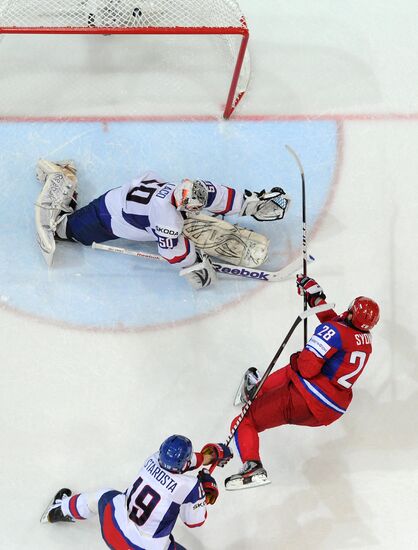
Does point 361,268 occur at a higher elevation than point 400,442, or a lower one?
higher

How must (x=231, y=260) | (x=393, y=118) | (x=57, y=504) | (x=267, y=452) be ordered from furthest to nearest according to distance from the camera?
(x=393, y=118) < (x=231, y=260) < (x=267, y=452) < (x=57, y=504)

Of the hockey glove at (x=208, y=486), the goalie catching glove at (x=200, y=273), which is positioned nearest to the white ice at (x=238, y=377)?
the goalie catching glove at (x=200, y=273)

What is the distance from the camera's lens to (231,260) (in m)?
4.76

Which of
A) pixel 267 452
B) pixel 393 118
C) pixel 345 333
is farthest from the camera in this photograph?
pixel 393 118

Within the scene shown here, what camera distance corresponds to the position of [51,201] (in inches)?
186

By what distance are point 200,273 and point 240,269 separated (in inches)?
10.8

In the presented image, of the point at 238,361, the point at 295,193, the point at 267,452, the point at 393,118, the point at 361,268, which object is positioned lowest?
the point at 267,452

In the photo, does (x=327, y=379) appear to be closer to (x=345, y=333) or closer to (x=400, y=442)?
(x=345, y=333)

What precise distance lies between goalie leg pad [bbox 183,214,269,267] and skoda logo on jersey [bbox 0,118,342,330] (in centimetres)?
8

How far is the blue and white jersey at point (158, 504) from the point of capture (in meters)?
3.69

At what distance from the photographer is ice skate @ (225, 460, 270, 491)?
3.99 metres

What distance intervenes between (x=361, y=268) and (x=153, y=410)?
152cm

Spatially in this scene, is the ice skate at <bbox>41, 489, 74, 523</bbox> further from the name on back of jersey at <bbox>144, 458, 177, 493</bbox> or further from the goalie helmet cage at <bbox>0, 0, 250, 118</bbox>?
the goalie helmet cage at <bbox>0, 0, 250, 118</bbox>

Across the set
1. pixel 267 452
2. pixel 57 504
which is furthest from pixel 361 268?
pixel 57 504
